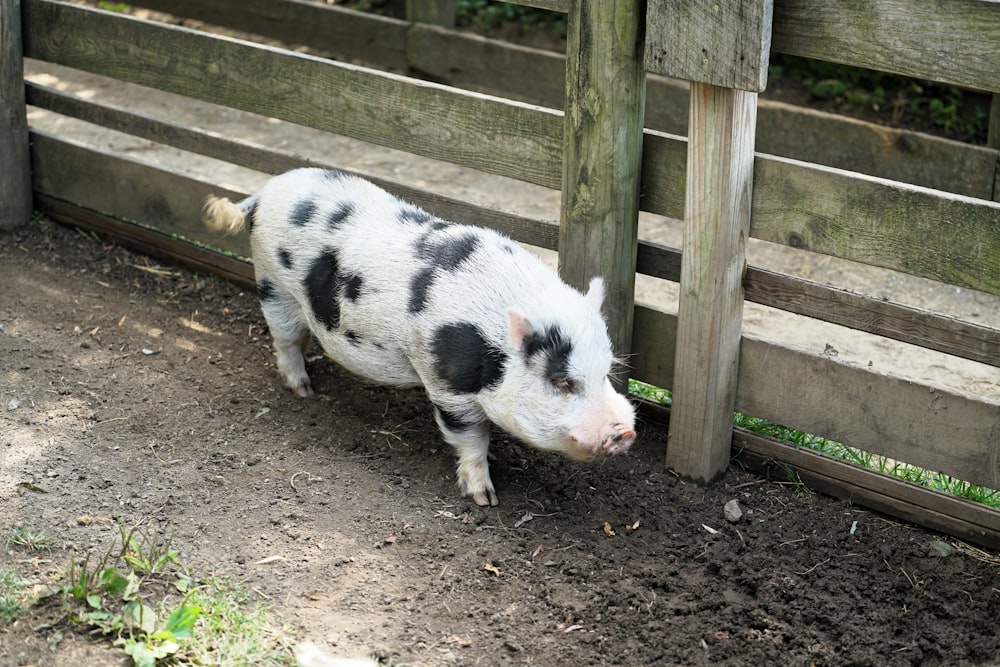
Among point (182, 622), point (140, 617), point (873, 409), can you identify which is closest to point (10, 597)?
point (140, 617)

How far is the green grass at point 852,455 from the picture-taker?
3.92m

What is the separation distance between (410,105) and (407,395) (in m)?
1.13

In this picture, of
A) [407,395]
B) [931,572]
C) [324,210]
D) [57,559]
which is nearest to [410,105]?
[324,210]

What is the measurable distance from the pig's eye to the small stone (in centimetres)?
74

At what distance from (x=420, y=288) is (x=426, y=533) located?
0.80 meters

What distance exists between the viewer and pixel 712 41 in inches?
136

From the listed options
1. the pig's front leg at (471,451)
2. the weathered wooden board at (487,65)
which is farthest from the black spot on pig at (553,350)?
the weathered wooden board at (487,65)

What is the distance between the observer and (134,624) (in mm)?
3053

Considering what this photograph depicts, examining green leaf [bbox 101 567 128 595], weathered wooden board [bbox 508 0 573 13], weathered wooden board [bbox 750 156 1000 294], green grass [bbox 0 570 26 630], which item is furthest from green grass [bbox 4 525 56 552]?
weathered wooden board [bbox 750 156 1000 294]

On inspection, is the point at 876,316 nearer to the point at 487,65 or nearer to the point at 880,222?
the point at 880,222

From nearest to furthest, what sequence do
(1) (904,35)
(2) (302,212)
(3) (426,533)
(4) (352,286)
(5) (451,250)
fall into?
1. (1) (904,35)
2. (3) (426,533)
3. (5) (451,250)
4. (4) (352,286)
5. (2) (302,212)

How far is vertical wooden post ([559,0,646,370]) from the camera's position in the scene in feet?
12.2

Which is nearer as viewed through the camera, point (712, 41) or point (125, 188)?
point (712, 41)

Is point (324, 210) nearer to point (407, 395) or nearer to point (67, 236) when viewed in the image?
point (407, 395)
